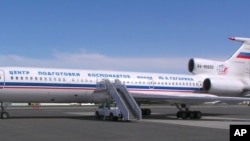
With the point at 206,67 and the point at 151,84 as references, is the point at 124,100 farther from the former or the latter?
the point at 206,67

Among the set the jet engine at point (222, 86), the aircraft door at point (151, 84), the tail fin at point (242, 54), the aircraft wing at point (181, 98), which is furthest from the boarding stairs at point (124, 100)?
the tail fin at point (242, 54)

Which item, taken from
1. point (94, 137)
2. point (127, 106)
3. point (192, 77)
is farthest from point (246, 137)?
point (192, 77)

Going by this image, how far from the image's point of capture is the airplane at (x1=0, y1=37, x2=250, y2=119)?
89.7 feet

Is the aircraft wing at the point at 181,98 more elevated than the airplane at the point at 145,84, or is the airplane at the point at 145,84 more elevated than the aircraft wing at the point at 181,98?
the airplane at the point at 145,84

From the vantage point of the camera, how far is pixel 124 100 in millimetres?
27797

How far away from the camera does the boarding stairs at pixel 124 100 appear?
2591 centimetres

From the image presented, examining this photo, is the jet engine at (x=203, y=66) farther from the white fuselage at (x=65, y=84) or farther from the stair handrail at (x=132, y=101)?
the stair handrail at (x=132, y=101)

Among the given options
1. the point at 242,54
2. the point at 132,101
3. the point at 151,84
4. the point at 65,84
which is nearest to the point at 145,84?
the point at 151,84

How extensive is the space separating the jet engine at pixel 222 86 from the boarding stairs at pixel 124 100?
879cm

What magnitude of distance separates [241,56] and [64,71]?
56.0 feet

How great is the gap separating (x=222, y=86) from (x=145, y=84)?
6.84 m

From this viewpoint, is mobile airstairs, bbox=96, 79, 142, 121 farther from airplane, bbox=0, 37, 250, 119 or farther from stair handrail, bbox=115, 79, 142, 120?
airplane, bbox=0, 37, 250, 119

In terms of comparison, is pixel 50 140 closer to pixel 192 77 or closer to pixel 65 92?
pixel 65 92

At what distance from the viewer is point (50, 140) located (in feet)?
47.0
